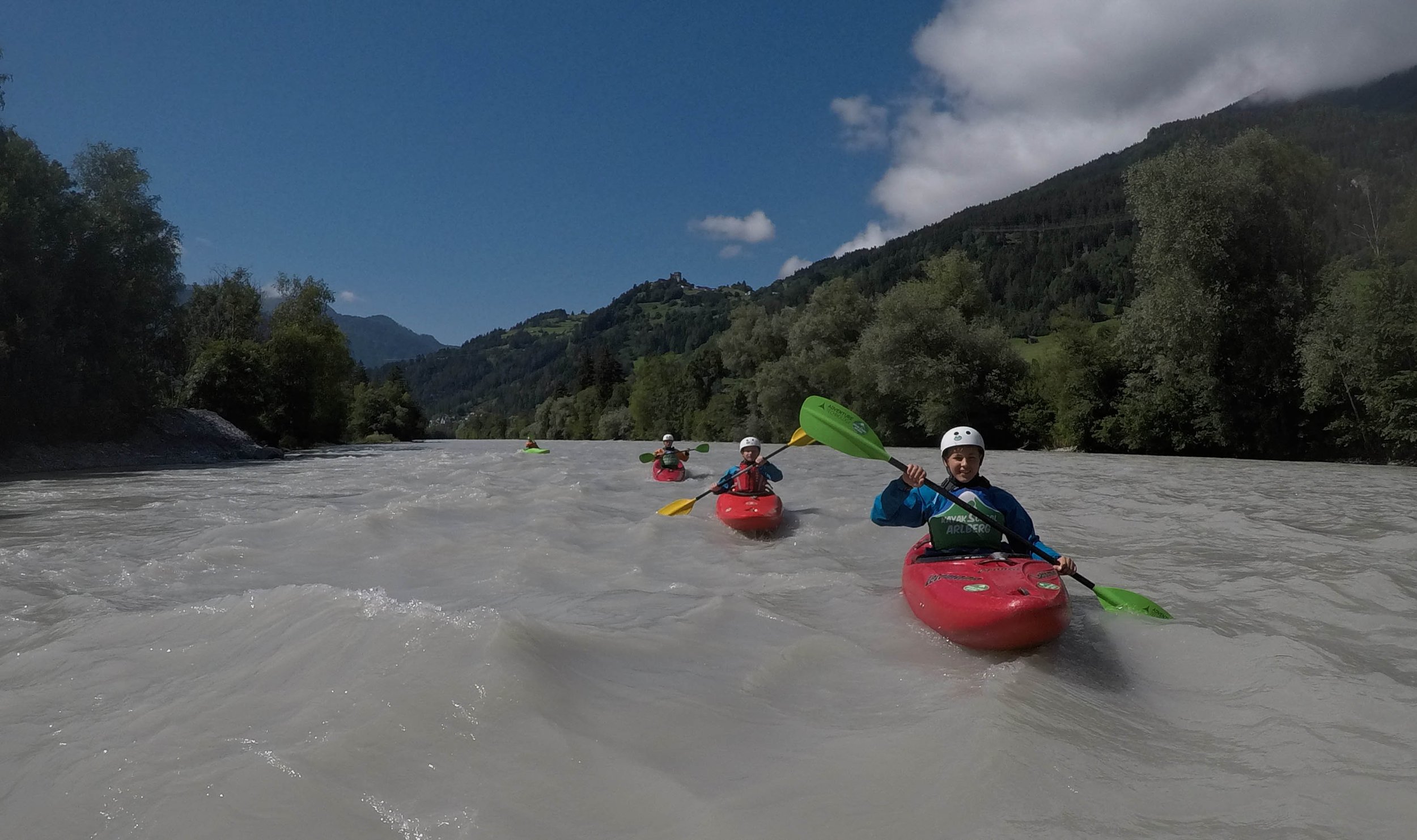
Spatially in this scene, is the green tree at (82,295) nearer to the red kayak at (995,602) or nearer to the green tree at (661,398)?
the red kayak at (995,602)

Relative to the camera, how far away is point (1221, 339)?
20734 millimetres

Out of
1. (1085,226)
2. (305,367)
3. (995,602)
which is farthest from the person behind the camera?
(1085,226)

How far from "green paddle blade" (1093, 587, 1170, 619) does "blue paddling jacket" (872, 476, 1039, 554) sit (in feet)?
2.05

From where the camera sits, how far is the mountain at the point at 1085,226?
74.4 feet

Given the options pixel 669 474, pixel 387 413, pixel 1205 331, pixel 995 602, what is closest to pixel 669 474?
pixel 669 474

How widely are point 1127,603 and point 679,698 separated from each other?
3532 millimetres

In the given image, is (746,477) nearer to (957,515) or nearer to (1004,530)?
(957,515)

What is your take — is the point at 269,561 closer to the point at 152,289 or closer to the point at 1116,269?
the point at 152,289

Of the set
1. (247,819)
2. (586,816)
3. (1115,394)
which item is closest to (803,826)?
(586,816)

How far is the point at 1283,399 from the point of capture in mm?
20500

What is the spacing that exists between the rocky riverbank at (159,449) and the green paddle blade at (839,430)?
72.9 feet

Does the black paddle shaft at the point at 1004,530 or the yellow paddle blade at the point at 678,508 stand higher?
the black paddle shaft at the point at 1004,530

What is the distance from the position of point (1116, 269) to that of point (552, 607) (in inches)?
3308

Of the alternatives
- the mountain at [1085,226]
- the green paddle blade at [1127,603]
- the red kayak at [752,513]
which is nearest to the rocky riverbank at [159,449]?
the red kayak at [752,513]
